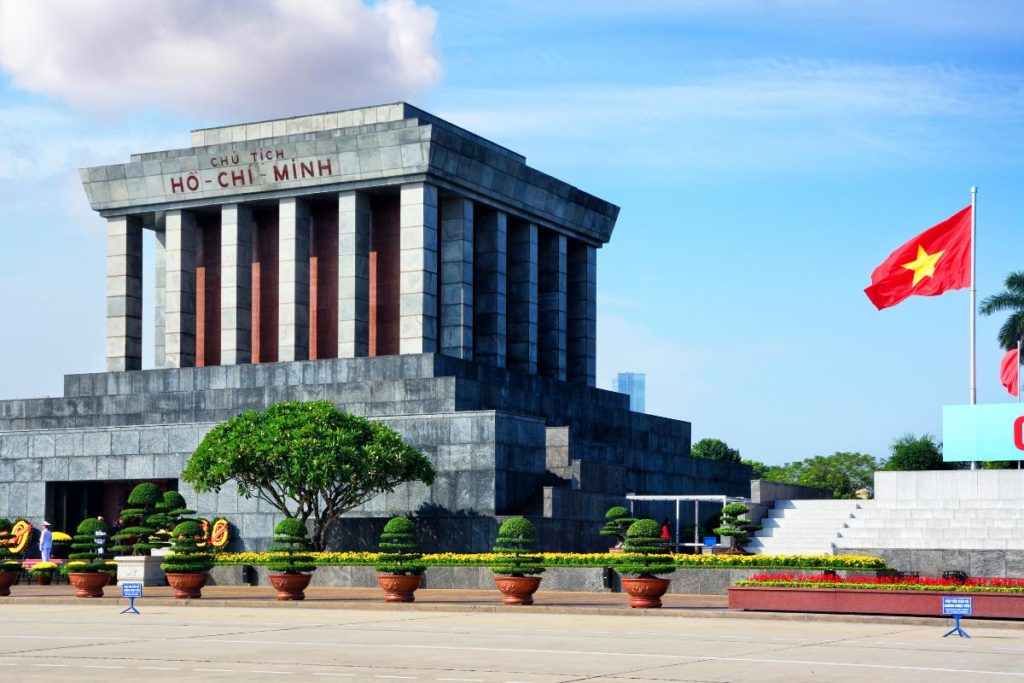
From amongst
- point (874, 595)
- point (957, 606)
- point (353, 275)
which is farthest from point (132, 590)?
point (353, 275)

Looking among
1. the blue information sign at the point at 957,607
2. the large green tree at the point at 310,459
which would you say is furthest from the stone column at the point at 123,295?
the blue information sign at the point at 957,607

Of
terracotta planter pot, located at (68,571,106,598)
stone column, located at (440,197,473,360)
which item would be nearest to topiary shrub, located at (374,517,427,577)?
terracotta planter pot, located at (68,571,106,598)

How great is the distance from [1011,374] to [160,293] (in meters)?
36.5

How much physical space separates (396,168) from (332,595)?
2168 centimetres

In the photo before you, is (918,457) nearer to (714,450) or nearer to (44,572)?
(44,572)

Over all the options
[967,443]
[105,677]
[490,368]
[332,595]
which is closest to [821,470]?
[490,368]

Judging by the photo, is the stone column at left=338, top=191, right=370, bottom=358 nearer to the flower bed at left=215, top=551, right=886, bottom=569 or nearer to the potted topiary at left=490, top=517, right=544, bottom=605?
the flower bed at left=215, top=551, right=886, bottom=569

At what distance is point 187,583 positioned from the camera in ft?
133

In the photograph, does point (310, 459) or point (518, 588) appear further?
point (310, 459)

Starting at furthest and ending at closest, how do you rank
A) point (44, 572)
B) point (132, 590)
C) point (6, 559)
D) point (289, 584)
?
point (44, 572), point (6, 559), point (289, 584), point (132, 590)

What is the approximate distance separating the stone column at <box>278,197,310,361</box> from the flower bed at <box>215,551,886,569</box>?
13.1 m

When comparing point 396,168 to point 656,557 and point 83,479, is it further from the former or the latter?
point 656,557

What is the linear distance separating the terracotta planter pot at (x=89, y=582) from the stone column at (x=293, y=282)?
18960 mm

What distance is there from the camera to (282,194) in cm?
6131
